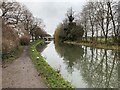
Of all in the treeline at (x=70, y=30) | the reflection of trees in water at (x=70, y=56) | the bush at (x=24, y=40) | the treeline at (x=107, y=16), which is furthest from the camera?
the treeline at (x=70, y=30)

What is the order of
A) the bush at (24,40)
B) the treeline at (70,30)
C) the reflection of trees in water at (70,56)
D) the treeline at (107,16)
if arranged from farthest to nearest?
the treeline at (70,30), the bush at (24,40), the treeline at (107,16), the reflection of trees in water at (70,56)

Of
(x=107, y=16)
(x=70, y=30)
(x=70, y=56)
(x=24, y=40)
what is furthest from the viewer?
(x=70, y=30)

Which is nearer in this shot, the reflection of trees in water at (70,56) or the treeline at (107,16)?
the reflection of trees in water at (70,56)

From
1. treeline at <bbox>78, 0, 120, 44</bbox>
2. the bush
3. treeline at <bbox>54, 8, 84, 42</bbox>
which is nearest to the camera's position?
treeline at <bbox>78, 0, 120, 44</bbox>

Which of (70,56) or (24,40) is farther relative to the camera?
(24,40)

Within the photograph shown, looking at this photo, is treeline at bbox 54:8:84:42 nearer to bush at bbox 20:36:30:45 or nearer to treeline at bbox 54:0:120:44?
treeline at bbox 54:0:120:44

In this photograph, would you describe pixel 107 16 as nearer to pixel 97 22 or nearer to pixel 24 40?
pixel 97 22

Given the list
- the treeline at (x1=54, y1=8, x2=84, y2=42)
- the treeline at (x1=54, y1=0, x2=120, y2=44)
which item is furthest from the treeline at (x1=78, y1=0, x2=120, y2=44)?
the treeline at (x1=54, y1=8, x2=84, y2=42)

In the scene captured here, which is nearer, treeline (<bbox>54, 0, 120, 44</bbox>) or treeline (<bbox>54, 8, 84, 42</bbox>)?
treeline (<bbox>54, 0, 120, 44</bbox>)

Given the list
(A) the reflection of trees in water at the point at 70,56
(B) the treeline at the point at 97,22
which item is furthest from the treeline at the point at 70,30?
(A) the reflection of trees in water at the point at 70,56

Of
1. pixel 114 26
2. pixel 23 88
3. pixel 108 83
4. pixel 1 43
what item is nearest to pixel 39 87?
Result: pixel 23 88

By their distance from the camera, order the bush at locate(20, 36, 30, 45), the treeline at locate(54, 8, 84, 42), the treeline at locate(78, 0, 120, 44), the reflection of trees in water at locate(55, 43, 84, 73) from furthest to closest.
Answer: the treeline at locate(54, 8, 84, 42), the bush at locate(20, 36, 30, 45), the treeline at locate(78, 0, 120, 44), the reflection of trees in water at locate(55, 43, 84, 73)

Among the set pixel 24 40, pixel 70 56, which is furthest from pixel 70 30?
pixel 70 56

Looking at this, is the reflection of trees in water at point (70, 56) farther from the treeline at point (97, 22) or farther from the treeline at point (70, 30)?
the treeline at point (70, 30)
